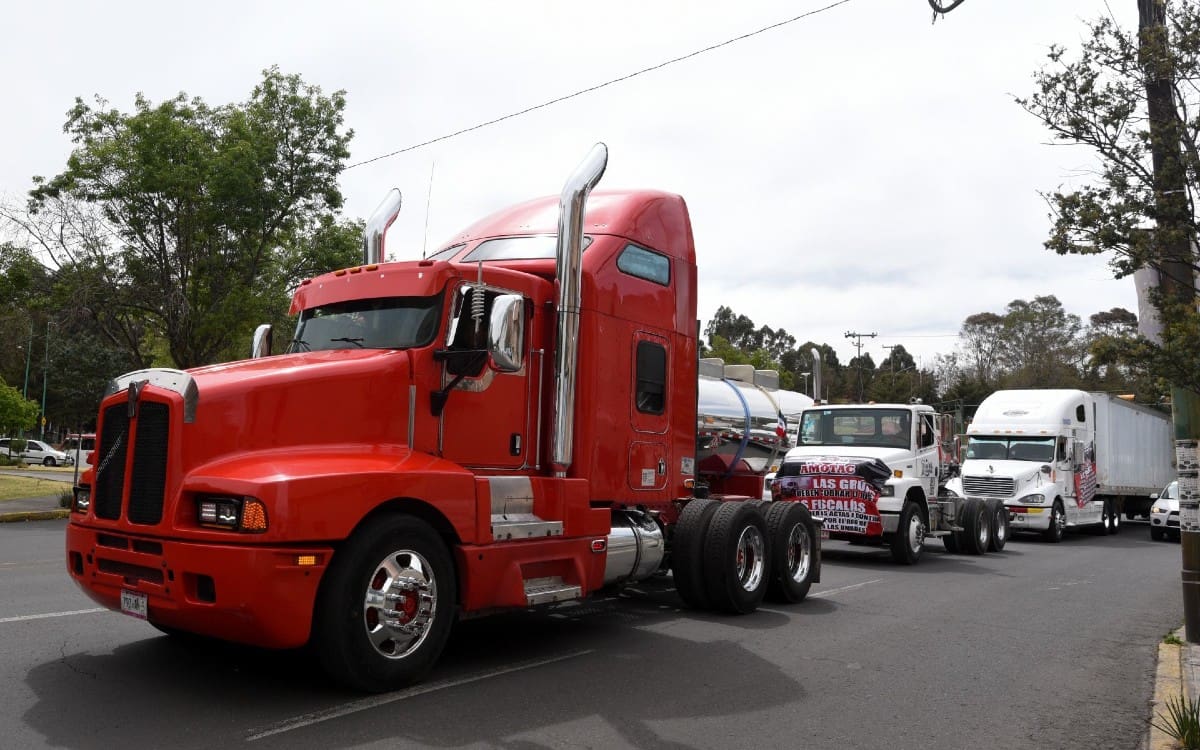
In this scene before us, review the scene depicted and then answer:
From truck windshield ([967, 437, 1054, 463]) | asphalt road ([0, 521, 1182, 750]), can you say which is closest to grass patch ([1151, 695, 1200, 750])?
asphalt road ([0, 521, 1182, 750])

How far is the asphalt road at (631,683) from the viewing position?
5.19 metres

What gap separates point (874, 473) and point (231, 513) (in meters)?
11.3

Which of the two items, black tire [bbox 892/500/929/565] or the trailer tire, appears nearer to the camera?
black tire [bbox 892/500/929/565]

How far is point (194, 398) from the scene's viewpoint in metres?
5.58

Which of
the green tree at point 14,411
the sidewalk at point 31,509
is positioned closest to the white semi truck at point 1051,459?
the sidewalk at point 31,509

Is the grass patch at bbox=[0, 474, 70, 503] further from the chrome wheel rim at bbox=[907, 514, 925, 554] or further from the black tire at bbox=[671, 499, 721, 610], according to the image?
the chrome wheel rim at bbox=[907, 514, 925, 554]

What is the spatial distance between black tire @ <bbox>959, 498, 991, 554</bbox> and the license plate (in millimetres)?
15285

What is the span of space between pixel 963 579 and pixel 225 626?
11.1 meters

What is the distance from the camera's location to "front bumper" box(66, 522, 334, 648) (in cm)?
518

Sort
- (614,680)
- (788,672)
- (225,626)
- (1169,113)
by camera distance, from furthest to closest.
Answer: (1169,113) → (788,672) → (614,680) → (225,626)

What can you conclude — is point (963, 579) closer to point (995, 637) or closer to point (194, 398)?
point (995, 637)

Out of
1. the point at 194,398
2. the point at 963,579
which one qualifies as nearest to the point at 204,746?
the point at 194,398

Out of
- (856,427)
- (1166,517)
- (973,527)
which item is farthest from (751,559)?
(1166,517)

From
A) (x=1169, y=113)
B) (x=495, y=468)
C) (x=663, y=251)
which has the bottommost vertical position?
(x=495, y=468)
